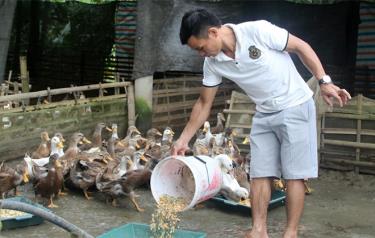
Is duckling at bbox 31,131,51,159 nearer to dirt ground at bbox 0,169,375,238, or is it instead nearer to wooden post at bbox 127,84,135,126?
dirt ground at bbox 0,169,375,238

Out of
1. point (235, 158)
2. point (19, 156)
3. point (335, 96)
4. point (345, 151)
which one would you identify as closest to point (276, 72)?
point (335, 96)

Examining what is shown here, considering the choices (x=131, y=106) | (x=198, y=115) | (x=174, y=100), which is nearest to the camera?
(x=198, y=115)

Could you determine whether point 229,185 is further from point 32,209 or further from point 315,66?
point 32,209

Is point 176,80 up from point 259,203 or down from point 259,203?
up

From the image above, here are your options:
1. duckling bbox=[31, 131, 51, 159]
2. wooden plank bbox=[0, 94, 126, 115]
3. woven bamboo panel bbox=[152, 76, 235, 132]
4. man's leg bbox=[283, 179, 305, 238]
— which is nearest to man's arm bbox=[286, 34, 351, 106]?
man's leg bbox=[283, 179, 305, 238]

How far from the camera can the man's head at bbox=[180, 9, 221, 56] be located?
14.8 ft

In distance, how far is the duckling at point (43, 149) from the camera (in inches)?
328

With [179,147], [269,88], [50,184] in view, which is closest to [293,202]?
[269,88]

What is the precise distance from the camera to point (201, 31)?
453 centimetres

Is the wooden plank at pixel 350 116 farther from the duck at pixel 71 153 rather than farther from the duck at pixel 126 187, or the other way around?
the duck at pixel 71 153

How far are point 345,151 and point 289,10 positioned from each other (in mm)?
4009

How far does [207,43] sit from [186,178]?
1541 millimetres

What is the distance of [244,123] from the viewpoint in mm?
9555

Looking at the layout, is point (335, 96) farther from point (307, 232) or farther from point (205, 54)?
point (307, 232)
